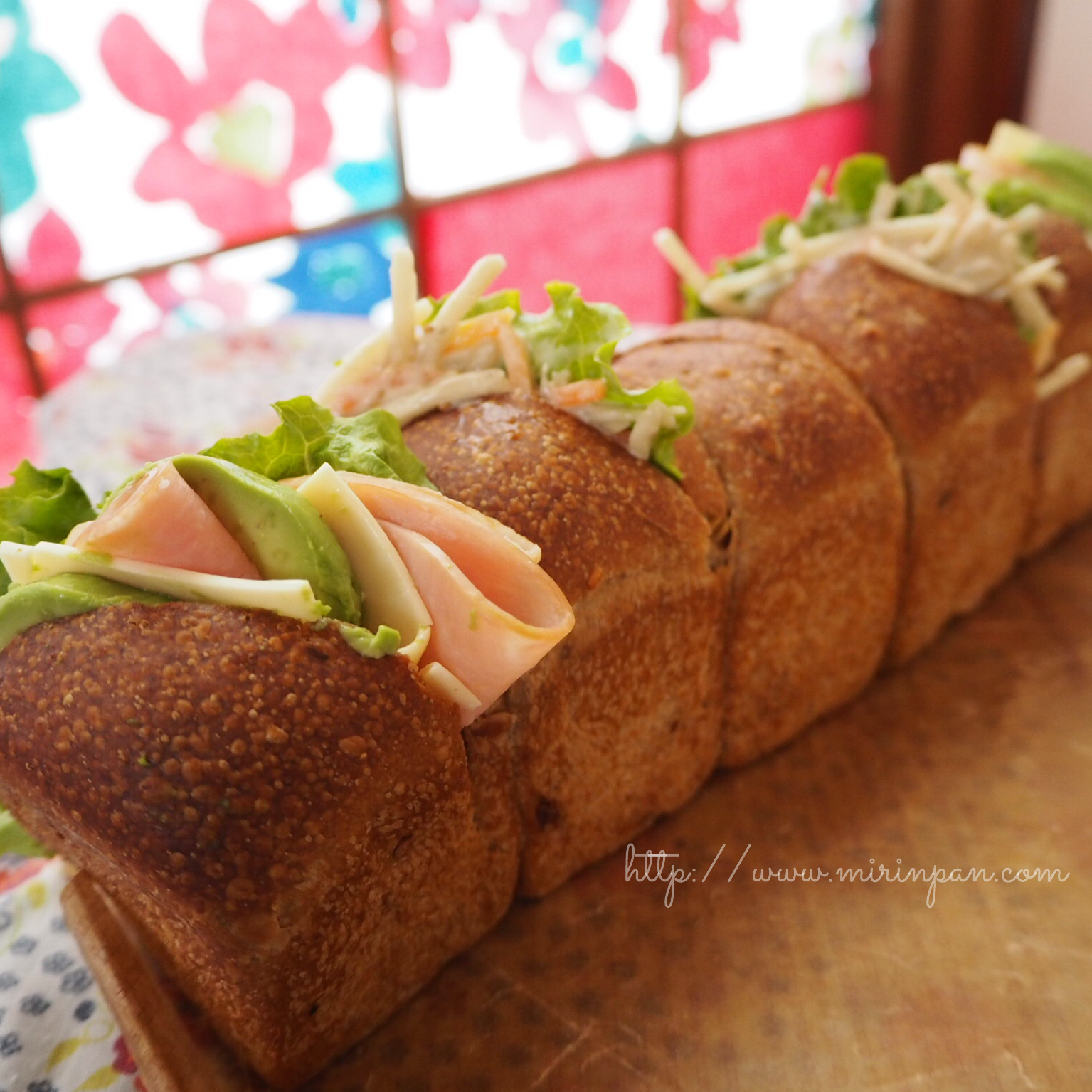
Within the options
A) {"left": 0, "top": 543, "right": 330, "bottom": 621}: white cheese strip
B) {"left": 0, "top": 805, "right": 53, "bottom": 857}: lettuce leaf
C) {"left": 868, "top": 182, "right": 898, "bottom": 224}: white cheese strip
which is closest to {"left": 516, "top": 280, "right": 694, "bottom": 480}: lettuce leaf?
{"left": 0, "top": 543, "right": 330, "bottom": 621}: white cheese strip

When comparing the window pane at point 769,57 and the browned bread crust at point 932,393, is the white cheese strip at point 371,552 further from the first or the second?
the window pane at point 769,57

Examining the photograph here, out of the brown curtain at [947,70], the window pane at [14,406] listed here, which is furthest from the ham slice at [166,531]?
the brown curtain at [947,70]

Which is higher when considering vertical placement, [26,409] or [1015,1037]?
[26,409]

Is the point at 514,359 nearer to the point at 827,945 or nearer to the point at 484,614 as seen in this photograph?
the point at 484,614

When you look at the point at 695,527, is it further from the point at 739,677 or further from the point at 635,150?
the point at 635,150

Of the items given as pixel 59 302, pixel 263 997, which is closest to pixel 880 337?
pixel 263 997

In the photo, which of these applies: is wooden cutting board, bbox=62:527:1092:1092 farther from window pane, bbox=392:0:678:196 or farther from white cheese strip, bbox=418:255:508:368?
window pane, bbox=392:0:678:196
